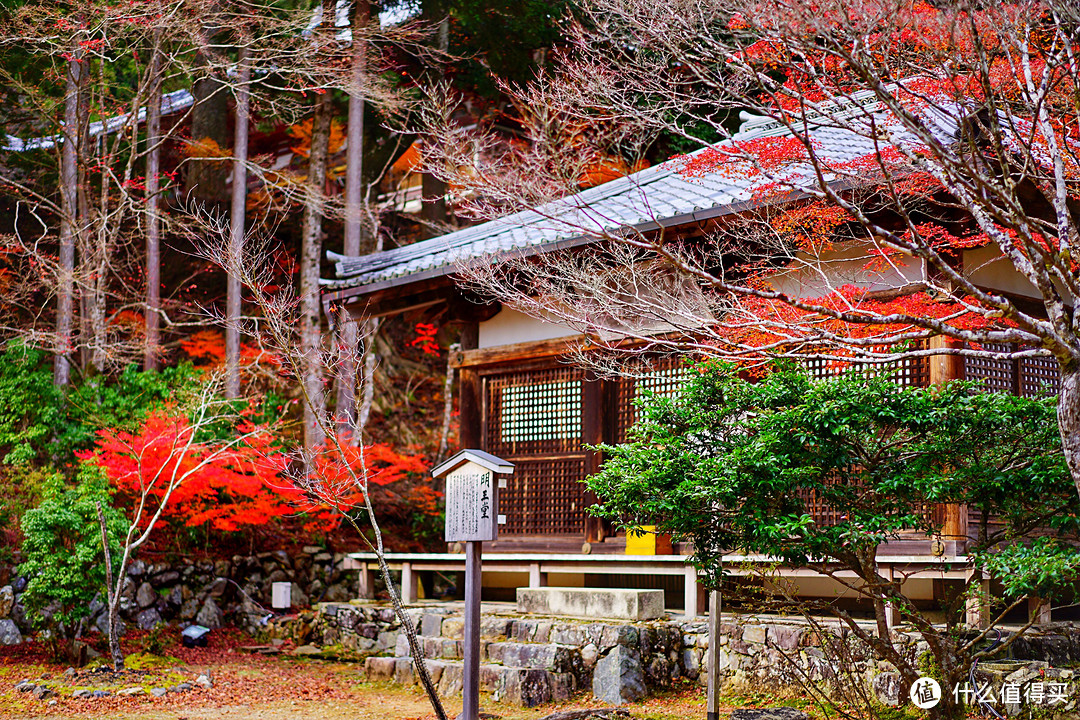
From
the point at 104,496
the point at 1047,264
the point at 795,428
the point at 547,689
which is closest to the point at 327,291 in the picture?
the point at 104,496

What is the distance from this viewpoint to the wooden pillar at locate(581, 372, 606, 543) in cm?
1209

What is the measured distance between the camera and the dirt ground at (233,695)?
9438 mm

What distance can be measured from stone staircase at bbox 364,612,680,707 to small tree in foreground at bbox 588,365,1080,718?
2.94m

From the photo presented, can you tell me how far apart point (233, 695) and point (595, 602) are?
13.4ft

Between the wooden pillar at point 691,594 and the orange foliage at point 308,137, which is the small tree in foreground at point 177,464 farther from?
the orange foliage at point 308,137

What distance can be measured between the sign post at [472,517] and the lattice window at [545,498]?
368 centimetres

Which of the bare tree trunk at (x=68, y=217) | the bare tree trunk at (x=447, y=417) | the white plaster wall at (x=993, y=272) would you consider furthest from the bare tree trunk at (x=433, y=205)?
the white plaster wall at (x=993, y=272)

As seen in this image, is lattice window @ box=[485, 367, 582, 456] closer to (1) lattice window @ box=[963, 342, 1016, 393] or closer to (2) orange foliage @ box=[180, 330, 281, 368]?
(1) lattice window @ box=[963, 342, 1016, 393]

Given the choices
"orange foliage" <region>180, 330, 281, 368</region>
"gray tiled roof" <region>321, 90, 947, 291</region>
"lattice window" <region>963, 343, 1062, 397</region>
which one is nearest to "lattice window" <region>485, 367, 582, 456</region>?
"gray tiled roof" <region>321, 90, 947, 291</region>

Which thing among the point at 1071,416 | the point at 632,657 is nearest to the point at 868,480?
the point at 1071,416

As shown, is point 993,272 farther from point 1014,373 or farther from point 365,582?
point 365,582

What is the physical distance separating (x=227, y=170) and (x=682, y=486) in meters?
19.4

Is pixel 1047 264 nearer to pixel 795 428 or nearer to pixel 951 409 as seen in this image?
pixel 951 409

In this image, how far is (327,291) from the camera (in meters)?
14.4
